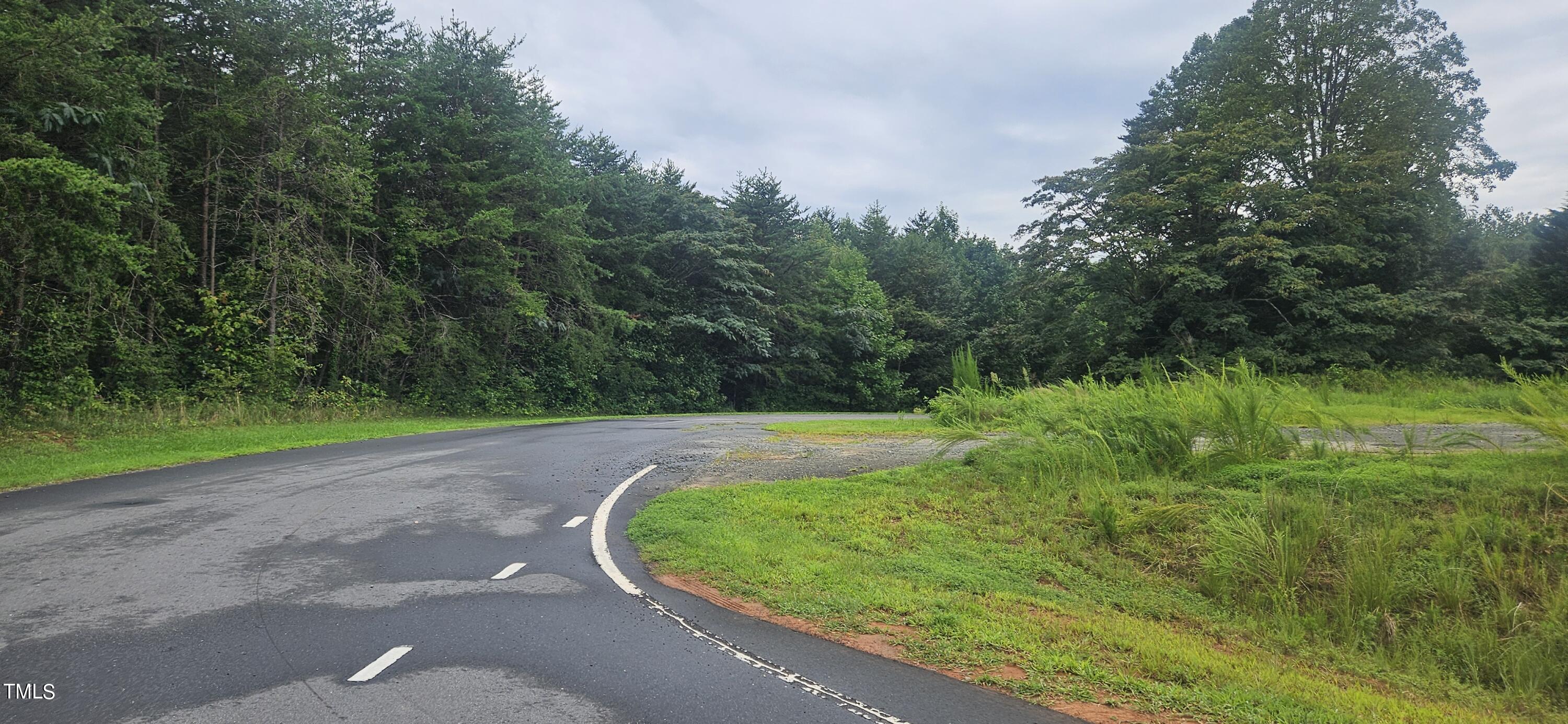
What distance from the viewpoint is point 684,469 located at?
39.0ft

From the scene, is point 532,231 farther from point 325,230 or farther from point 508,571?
point 508,571

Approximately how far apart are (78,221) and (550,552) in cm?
1450

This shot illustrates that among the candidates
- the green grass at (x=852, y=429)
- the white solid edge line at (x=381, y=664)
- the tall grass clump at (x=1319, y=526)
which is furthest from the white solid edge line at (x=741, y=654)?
the green grass at (x=852, y=429)

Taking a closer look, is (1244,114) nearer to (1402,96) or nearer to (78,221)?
(1402,96)

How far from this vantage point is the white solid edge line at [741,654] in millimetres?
3553

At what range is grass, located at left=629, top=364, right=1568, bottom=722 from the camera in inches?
173

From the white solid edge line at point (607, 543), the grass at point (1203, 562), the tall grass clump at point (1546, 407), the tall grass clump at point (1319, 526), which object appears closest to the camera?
the grass at point (1203, 562)

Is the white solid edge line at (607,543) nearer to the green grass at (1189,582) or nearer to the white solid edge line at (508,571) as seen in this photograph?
the green grass at (1189,582)

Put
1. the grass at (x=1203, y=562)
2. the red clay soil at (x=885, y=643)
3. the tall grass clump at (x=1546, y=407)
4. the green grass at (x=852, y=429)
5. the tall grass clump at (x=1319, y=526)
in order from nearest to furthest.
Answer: the red clay soil at (x=885, y=643), the grass at (x=1203, y=562), the tall grass clump at (x=1319, y=526), the tall grass clump at (x=1546, y=407), the green grass at (x=852, y=429)

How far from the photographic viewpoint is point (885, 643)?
15.0ft

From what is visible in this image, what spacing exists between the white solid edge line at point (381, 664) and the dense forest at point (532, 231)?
13848 millimetres

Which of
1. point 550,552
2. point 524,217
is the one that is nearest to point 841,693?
point 550,552

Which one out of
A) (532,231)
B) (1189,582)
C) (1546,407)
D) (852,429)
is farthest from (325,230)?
(1546,407)

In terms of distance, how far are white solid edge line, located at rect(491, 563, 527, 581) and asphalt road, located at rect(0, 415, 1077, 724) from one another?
0.09 feet
